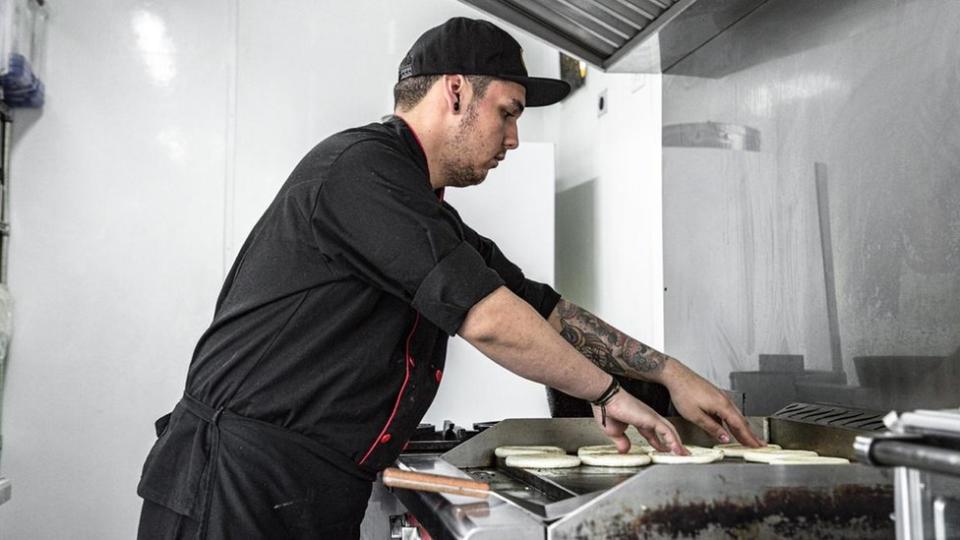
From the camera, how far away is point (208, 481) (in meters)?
1.59

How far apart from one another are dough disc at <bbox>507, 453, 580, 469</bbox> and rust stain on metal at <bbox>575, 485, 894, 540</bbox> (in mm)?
456

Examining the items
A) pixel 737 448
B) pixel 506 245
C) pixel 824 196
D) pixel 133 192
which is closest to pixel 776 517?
pixel 737 448

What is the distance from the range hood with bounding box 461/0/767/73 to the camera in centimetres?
220

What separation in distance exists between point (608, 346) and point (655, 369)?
13cm

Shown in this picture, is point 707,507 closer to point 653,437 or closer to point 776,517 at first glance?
point 776,517

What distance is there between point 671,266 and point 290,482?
1.54 metres

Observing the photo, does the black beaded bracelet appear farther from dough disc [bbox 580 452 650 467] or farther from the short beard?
the short beard

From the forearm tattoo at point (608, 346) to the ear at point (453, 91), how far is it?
A: 2.00 feet

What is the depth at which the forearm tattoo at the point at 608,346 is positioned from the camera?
2.03 metres

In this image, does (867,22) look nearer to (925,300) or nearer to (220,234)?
(925,300)

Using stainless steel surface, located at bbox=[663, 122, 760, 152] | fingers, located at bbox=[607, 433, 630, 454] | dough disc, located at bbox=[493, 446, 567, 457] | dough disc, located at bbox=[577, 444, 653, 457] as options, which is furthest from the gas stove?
stainless steel surface, located at bbox=[663, 122, 760, 152]

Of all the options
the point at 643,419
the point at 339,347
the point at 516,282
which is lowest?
the point at 643,419

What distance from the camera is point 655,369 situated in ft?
6.56

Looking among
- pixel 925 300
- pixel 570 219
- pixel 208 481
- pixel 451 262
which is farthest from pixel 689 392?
pixel 570 219
